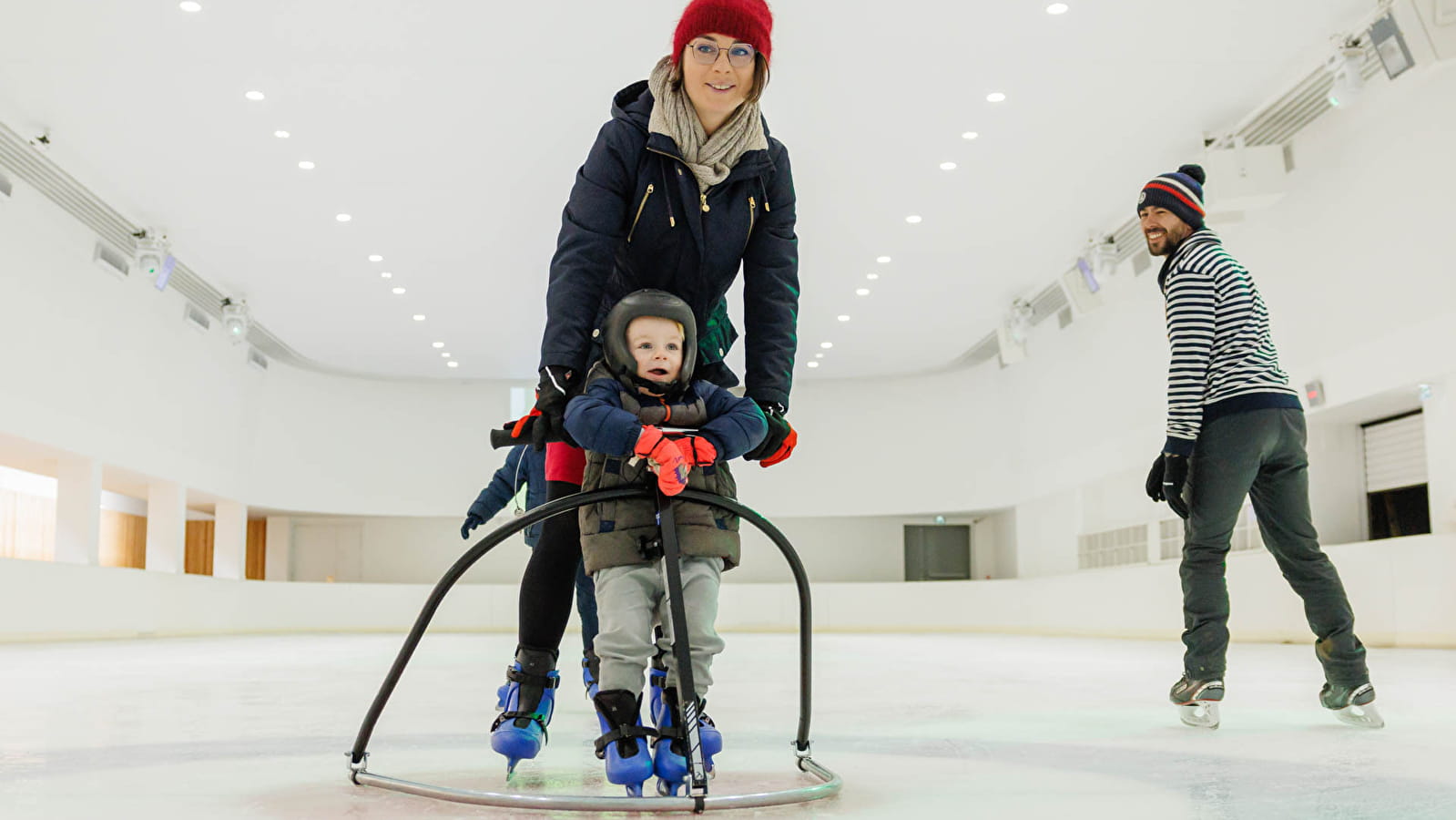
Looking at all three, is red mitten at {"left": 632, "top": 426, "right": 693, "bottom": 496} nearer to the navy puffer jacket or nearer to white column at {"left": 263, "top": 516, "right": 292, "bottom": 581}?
the navy puffer jacket

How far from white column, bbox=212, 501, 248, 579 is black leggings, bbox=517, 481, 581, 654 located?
15.1 meters

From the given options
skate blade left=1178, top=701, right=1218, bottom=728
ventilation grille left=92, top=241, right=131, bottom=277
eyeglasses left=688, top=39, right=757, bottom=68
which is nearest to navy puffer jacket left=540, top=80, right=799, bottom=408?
eyeglasses left=688, top=39, right=757, bottom=68

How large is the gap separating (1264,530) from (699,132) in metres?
1.66

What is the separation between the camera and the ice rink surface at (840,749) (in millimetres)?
1609

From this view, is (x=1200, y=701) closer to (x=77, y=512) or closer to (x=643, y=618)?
(x=643, y=618)

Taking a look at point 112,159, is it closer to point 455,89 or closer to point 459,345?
point 455,89

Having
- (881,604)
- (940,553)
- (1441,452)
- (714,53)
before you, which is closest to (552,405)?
(714,53)

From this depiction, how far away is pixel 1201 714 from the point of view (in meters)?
2.61

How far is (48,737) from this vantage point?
2.42 m

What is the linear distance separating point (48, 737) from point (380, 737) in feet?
2.20

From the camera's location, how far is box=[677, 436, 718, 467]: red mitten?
5.49 feet

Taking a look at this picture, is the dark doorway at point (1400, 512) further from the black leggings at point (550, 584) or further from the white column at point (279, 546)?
the white column at point (279, 546)

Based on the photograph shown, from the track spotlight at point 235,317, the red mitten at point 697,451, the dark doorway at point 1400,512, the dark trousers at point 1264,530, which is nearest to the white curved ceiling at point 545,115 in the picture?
the track spotlight at point 235,317

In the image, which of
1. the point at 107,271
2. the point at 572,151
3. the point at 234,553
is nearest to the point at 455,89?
the point at 572,151
